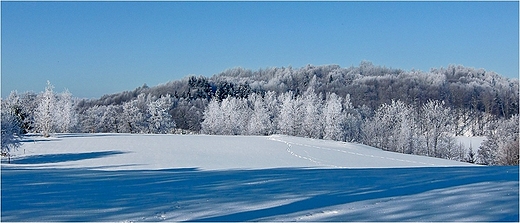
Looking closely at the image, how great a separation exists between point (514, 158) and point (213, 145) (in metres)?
32.4

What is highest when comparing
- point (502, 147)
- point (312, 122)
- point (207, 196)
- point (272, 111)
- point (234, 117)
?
A: point (272, 111)

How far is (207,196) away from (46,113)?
1571 inches

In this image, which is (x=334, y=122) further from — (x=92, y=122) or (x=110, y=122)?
(x=92, y=122)

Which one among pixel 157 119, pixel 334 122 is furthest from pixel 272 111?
pixel 157 119

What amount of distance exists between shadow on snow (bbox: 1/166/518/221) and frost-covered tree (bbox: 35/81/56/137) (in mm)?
34133

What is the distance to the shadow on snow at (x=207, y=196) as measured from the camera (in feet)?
20.2

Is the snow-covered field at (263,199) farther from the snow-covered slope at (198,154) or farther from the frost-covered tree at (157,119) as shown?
the frost-covered tree at (157,119)

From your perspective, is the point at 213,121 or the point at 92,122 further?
the point at 92,122

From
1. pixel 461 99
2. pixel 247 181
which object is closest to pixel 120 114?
pixel 247 181

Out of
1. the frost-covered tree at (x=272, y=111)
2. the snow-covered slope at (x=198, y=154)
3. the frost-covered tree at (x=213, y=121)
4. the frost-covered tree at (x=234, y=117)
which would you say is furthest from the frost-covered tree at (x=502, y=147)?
the frost-covered tree at (x=213, y=121)

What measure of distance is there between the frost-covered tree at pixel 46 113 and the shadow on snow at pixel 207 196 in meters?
34.1

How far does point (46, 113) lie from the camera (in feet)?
138

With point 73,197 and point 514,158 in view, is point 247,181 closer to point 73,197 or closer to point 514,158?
point 73,197

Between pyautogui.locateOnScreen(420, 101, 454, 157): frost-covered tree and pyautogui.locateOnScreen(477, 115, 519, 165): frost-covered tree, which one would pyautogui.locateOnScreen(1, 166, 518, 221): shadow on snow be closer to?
pyautogui.locateOnScreen(477, 115, 519, 165): frost-covered tree
